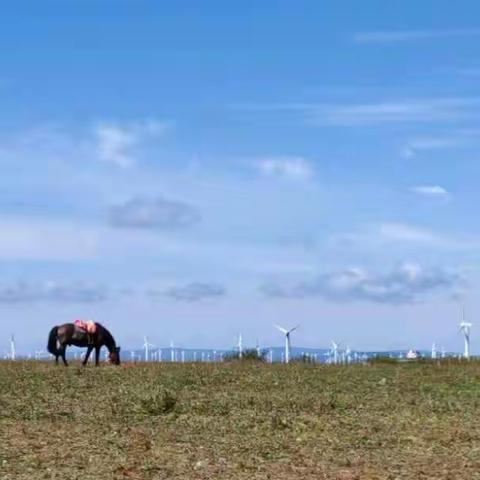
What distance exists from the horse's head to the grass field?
14450mm

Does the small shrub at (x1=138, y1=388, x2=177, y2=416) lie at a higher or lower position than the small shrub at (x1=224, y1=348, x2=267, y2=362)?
lower

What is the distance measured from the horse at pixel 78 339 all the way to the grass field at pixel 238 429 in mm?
15151

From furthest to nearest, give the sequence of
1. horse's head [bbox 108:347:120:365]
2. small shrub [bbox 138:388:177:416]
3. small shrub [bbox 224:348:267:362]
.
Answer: small shrub [bbox 224:348:267:362] → horse's head [bbox 108:347:120:365] → small shrub [bbox 138:388:177:416]

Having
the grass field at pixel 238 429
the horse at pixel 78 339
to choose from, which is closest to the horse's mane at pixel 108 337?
the horse at pixel 78 339

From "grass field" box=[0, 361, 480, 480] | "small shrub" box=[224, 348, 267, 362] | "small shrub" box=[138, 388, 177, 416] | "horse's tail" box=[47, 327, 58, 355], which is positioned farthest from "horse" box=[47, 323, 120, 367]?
"small shrub" box=[138, 388, 177, 416]

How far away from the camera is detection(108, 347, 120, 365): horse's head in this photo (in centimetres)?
4303

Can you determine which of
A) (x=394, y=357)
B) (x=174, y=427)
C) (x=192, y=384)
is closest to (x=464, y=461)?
(x=174, y=427)

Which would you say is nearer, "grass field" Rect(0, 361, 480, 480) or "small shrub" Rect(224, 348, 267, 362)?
"grass field" Rect(0, 361, 480, 480)

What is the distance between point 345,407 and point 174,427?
4444mm

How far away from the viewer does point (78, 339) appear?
147ft

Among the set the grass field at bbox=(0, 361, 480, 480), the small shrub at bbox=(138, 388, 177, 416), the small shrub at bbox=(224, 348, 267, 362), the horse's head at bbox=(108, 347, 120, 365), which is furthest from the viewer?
the small shrub at bbox=(224, 348, 267, 362)

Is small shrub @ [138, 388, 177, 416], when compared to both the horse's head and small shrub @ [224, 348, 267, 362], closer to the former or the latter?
the horse's head

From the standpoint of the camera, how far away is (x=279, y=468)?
1412cm

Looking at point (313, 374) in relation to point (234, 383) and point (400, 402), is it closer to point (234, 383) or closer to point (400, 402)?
point (234, 383)
